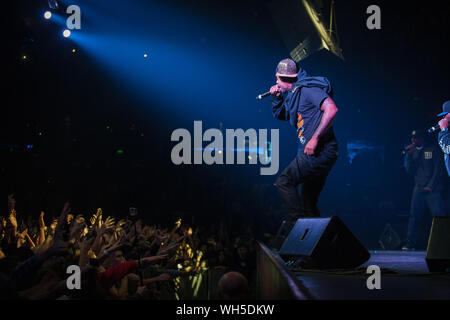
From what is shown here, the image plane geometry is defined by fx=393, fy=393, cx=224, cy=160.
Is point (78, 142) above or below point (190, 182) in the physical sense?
above

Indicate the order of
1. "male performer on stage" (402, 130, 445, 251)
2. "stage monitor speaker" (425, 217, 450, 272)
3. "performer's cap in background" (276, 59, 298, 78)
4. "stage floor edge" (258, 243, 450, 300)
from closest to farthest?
"stage floor edge" (258, 243, 450, 300), "stage monitor speaker" (425, 217, 450, 272), "performer's cap in background" (276, 59, 298, 78), "male performer on stage" (402, 130, 445, 251)

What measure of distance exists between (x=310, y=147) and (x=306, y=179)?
11.7 inches

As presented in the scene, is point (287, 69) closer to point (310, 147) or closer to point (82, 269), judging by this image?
point (310, 147)

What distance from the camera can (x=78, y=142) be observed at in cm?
748

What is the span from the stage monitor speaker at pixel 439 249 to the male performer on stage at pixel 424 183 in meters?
3.78

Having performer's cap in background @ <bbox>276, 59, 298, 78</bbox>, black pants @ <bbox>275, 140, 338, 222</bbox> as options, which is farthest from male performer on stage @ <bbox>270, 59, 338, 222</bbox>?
performer's cap in background @ <bbox>276, 59, 298, 78</bbox>

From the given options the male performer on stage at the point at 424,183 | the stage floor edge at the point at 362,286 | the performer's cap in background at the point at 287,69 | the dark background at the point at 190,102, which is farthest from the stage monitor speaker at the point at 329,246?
the dark background at the point at 190,102

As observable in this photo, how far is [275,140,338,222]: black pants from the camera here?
3.20 metres

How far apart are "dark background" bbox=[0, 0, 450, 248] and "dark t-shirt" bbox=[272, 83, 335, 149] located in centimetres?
319

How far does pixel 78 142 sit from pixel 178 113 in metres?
2.40

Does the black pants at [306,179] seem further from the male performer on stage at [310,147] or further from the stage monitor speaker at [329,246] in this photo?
the stage monitor speaker at [329,246]

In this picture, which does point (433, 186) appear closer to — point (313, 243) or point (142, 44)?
point (313, 243)

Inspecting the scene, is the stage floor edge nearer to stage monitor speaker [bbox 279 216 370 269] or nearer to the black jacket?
stage monitor speaker [bbox 279 216 370 269]
